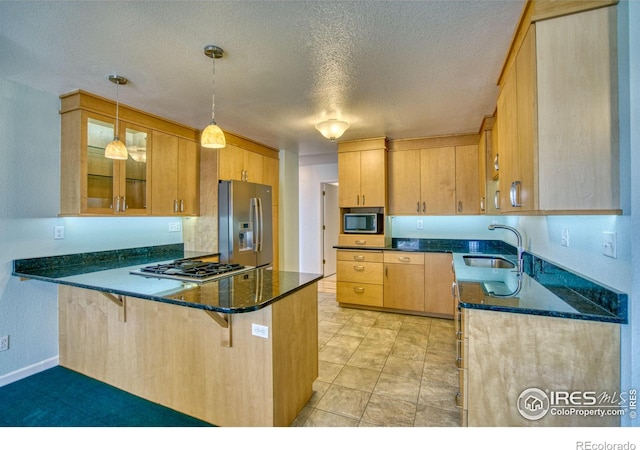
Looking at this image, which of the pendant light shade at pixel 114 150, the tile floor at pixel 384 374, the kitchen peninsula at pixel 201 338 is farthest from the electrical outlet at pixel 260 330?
the pendant light shade at pixel 114 150

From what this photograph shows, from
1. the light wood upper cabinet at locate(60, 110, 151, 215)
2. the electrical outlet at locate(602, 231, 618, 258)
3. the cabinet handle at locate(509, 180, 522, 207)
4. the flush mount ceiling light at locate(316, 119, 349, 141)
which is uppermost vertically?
the flush mount ceiling light at locate(316, 119, 349, 141)

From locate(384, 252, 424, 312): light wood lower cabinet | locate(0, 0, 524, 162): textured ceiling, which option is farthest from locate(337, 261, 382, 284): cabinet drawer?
locate(0, 0, 524, 162): textured ceiling

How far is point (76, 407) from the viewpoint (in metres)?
2.02

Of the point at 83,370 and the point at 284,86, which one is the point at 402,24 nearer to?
the point at 284,86

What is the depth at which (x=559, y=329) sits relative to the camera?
1375 mm

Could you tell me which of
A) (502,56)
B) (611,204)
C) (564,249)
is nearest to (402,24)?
(502,56)

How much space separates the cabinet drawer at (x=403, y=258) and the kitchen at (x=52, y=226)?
1.13m

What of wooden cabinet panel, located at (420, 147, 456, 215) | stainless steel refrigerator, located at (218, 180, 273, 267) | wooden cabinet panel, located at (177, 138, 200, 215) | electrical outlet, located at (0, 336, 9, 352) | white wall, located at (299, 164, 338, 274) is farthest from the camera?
white wall, located at (299, 164, 338, 274)

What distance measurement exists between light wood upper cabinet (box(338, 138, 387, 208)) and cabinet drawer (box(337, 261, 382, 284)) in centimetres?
81

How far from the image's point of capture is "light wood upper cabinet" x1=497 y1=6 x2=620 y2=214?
1.28 metres

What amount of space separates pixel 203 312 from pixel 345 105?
2.16m

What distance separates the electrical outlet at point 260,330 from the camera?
5.43ft

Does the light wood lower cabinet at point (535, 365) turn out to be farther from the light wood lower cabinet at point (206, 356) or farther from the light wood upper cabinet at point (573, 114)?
the light wood lower cabinet at point (206, 356)

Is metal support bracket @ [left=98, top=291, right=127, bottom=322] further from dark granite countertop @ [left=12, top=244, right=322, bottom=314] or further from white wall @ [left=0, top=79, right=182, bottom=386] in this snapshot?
white wall @ [left=0, top=79, right=182, bottom=386]
